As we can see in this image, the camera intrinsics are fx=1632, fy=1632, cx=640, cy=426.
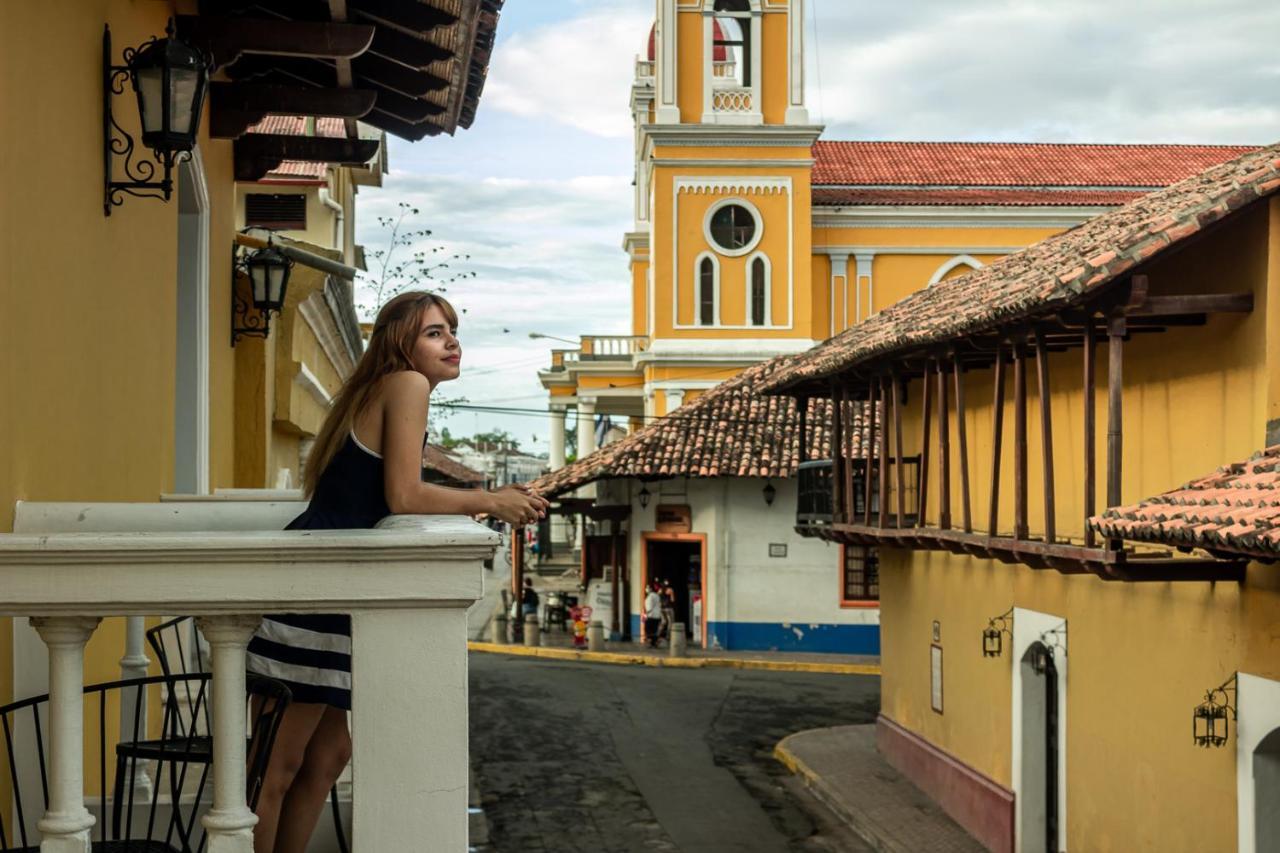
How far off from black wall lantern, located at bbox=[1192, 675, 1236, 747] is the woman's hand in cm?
776

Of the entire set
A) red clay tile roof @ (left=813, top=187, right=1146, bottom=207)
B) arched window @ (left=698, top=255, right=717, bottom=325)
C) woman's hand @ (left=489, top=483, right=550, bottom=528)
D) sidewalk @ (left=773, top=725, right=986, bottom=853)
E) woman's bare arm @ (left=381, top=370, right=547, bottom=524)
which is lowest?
sidewalk @ (left=773, top=725, right=986, bottom=853)

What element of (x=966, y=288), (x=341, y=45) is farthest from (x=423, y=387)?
(x=966, y=288)

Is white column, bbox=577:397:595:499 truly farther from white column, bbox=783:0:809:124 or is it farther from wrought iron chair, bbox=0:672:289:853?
wrought iron chair, bbox=0:672:289:853

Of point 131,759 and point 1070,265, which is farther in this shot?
point 1070,265

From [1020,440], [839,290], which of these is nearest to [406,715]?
[1020,440]

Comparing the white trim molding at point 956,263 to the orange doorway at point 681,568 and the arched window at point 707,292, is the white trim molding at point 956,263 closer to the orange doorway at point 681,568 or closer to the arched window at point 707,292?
the arched window at point 707,292

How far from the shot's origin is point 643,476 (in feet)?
97.7

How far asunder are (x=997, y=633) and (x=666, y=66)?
948 inches

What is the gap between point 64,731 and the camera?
2.64 meters

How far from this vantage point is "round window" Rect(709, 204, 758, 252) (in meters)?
37.3

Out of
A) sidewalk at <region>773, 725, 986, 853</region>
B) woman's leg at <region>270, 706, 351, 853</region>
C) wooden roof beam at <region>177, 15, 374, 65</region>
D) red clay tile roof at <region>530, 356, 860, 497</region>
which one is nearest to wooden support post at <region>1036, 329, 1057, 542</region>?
sidewalk at <region>773, 725, 986, 853</region>

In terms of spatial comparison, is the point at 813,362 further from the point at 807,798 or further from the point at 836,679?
the point at 836,679

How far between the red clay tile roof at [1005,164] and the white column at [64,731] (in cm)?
3751

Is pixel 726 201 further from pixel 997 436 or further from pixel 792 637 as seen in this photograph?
pixel 997 436
